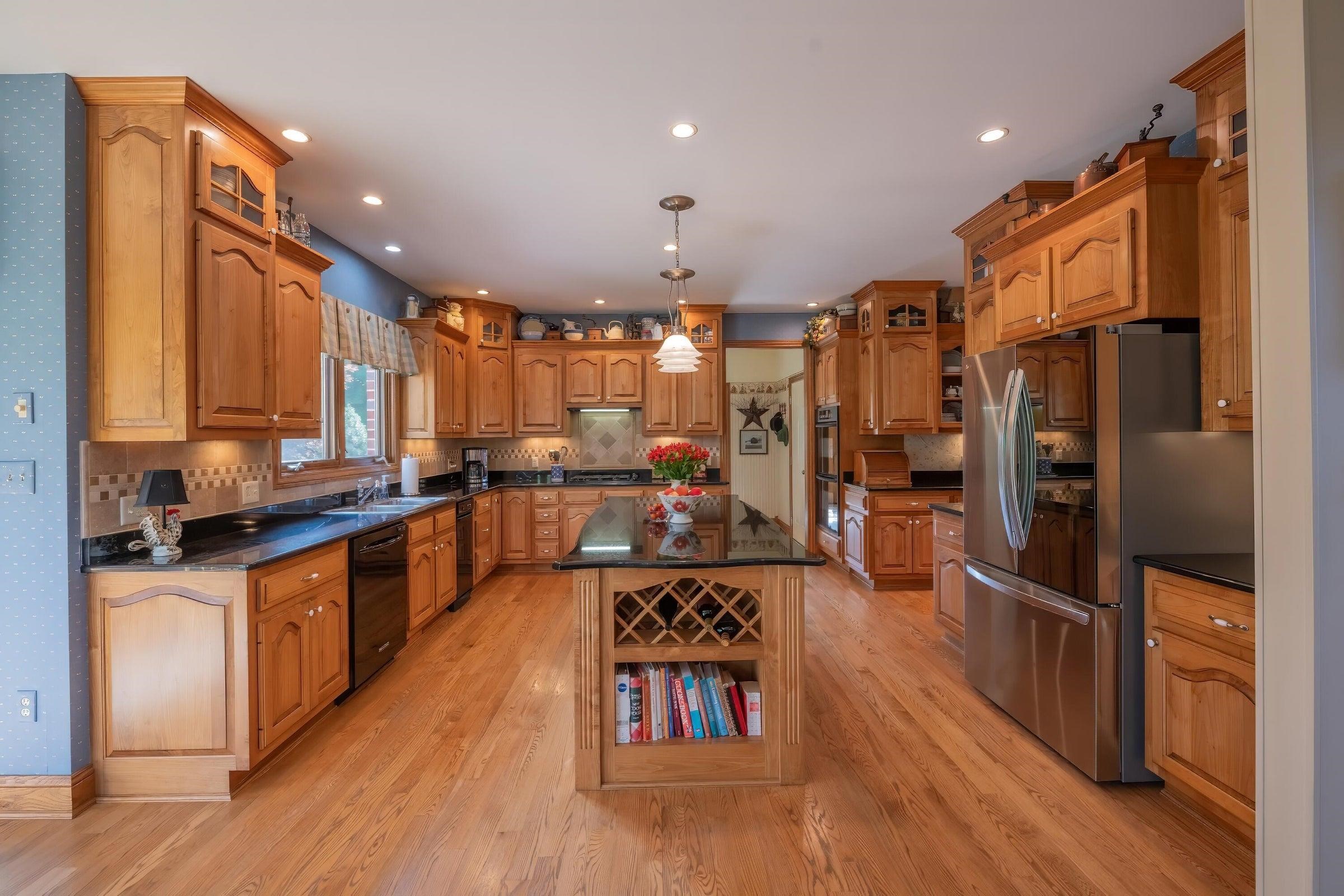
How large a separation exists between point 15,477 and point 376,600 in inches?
60.0

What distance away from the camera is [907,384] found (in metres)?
5.16

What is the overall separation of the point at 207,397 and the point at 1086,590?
352 centimetres

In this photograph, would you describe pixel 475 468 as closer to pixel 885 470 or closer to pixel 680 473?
pixel 680 473

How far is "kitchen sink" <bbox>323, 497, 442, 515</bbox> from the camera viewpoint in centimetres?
375

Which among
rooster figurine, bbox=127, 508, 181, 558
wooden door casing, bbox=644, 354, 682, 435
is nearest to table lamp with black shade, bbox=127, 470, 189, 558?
rooster figurine, bbox=127, 508, 181, 558

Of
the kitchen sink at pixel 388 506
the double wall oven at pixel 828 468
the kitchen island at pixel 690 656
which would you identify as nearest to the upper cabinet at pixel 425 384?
the kitchen sink at pixel 388 506

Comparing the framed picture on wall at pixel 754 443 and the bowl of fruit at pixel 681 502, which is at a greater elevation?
the framed picture on wall at pixel 754 443

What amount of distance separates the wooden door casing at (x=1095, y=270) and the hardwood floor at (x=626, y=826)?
1.88 m

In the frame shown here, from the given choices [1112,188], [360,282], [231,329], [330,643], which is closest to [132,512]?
[231,329]

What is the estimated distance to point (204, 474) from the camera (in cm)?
279

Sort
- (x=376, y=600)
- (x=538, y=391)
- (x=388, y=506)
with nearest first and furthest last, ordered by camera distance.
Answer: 1. (x=376, y=600)
2. (x=388, y=506)
3. (x=538, y=391)

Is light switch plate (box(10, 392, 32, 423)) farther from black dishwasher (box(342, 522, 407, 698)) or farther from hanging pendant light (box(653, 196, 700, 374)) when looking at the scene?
hanging pendant light (box(653, 196, 700, 374))

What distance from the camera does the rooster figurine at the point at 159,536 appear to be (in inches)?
87.8

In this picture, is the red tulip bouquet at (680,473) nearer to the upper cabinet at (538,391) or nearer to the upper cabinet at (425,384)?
the upper cabinet at (425,384)
